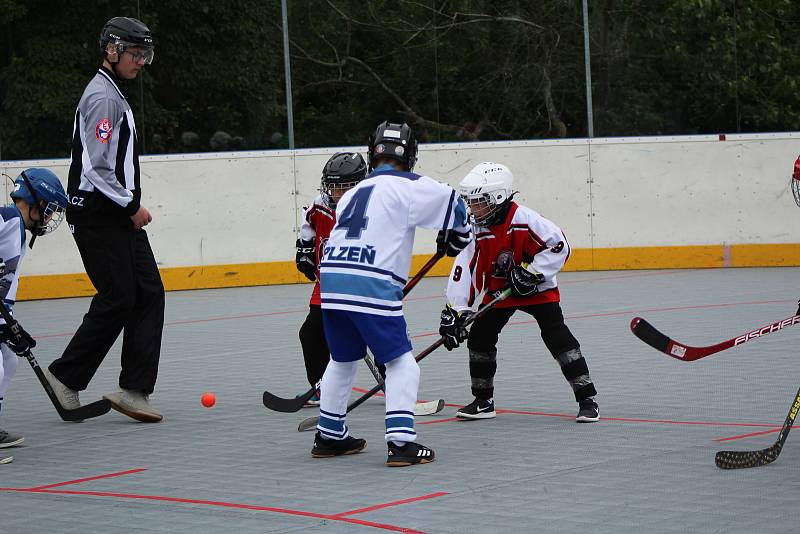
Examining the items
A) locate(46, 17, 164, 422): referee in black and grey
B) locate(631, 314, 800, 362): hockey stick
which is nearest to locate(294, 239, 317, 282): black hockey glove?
locate(46, 17, 164, 422): referee in black and grey

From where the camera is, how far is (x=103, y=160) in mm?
5926

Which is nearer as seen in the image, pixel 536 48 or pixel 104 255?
pixel 104 255

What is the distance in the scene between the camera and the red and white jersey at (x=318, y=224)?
252 inches

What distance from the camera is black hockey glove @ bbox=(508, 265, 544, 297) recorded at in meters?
5.71

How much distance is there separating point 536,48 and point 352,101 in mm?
1987

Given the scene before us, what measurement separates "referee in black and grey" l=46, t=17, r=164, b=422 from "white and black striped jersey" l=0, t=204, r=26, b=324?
0.39 meters

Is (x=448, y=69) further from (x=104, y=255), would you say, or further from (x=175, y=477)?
(x=175, y=477)

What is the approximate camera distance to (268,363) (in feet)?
26.3

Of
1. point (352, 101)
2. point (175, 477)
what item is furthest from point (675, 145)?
point (175, 477)

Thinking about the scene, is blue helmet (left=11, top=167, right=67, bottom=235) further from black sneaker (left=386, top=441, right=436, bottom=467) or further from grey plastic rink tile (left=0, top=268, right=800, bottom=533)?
black sneaker (left=386, top=441, right=436, bottom=467)

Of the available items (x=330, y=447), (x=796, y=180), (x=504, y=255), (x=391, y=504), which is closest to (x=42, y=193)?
(x=330, y=447)

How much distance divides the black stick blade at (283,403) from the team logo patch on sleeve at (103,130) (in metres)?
1.41

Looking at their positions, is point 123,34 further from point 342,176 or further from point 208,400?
point 208,400

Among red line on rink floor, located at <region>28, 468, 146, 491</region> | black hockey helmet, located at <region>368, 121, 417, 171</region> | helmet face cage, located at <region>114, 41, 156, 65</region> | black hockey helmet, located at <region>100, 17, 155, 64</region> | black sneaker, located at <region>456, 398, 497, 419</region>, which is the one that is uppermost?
black hockey helmet, located at <region>100, 17, 155, 64</region>
